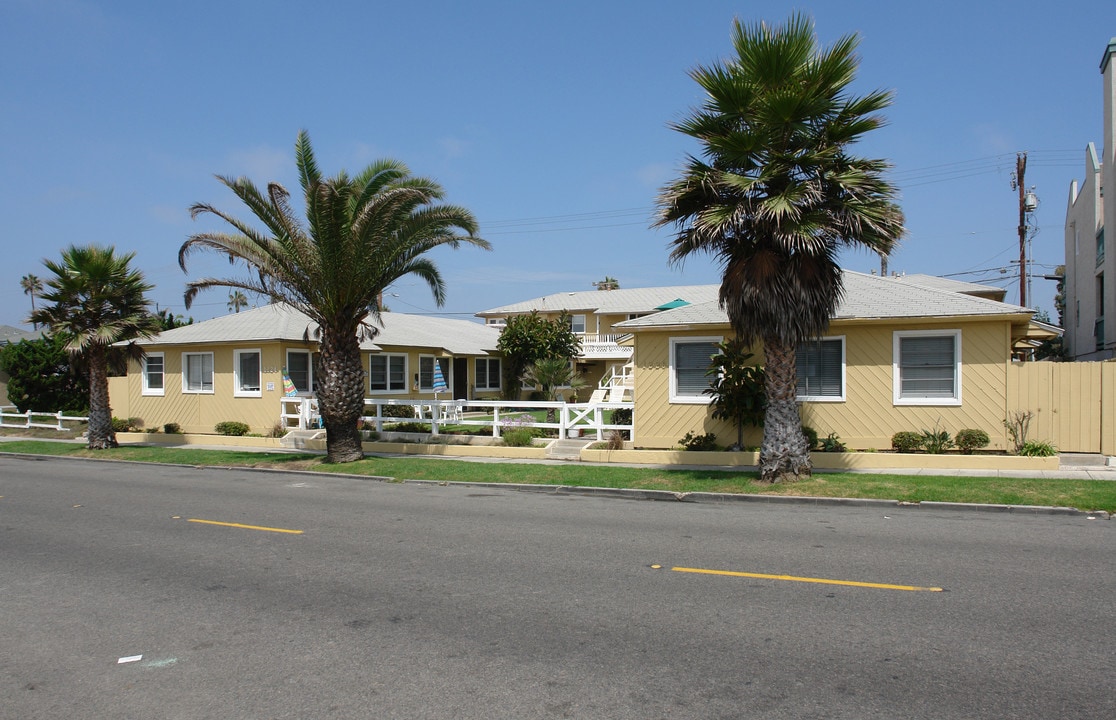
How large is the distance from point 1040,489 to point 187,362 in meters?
25.7

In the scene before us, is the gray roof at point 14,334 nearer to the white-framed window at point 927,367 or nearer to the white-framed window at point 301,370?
the white-framed window at point 301,370

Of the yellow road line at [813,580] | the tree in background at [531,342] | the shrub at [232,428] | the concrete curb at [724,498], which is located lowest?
the concrete curb at [724,498]

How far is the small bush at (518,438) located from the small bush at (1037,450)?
11.0 metres

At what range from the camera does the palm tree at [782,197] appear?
12742 millimetres

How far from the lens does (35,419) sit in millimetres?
33125

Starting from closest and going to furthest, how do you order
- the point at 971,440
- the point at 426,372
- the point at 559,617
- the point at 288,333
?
the point at 559,617
the point at 971,440
the point at 288,333
the point at 426,372

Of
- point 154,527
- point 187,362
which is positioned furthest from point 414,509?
point 187,362

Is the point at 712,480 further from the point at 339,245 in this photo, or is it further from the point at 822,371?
the point at 339,245

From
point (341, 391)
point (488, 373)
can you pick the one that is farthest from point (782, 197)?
point (488, 373)

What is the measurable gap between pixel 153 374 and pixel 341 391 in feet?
44.1

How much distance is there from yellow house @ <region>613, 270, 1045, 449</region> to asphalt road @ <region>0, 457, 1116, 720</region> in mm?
5650

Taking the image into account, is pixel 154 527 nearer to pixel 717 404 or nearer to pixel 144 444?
pixel 717 404

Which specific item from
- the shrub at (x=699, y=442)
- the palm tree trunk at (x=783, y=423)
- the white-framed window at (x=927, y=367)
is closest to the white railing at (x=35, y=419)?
the shrub at (x=699, y=442)

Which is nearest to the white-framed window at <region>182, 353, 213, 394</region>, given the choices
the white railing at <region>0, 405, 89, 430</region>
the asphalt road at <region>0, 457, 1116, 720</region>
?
the white railing at <region>0, 405, 89, 430</region>
